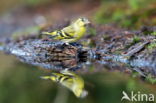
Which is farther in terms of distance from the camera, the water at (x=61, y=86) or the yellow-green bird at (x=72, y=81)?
the water at (x=61, y=86)

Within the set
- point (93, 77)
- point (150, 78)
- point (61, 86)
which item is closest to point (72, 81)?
point (93, 77)

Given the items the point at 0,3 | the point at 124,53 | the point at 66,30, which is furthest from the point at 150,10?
the point at 0,3
